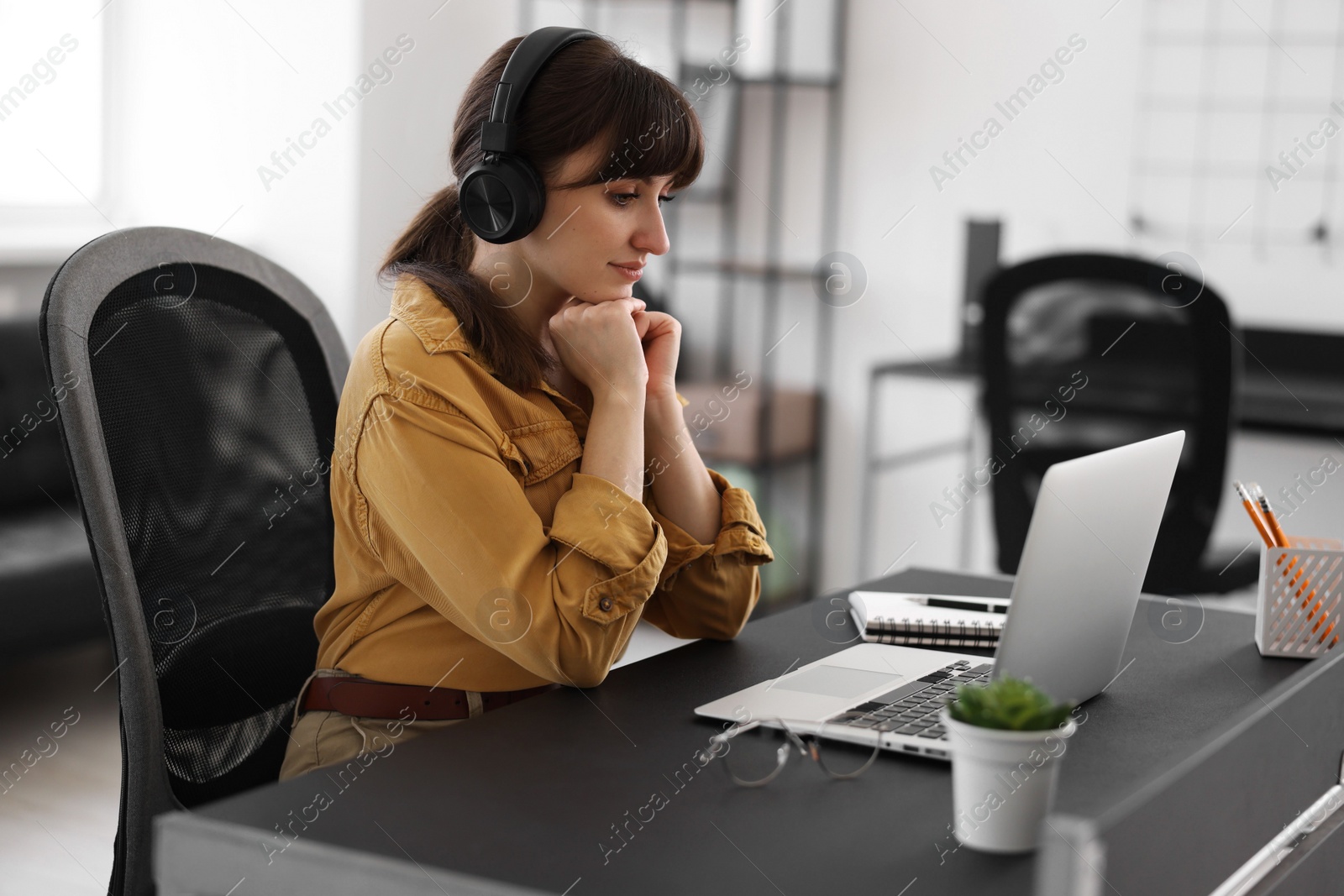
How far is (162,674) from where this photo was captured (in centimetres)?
114

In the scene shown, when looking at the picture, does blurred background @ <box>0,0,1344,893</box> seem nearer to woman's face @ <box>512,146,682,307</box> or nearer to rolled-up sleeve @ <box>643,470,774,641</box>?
rolled-up sleeve @ <box>643,470,774,641</box>

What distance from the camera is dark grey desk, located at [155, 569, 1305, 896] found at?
0.75m

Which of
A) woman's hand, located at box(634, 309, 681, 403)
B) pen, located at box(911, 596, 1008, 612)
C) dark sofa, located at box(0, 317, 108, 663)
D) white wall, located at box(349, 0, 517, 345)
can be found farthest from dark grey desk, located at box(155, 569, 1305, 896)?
white wall, located at box(349, 0, 517, 345)

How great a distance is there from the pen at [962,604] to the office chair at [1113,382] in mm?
880

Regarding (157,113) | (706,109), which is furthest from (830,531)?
(157,113)

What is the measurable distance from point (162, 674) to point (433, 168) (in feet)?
8.28

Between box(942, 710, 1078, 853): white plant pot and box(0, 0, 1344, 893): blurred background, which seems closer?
box(942, 710, 1078, 853): white plant pot

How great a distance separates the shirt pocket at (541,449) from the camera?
3.95ft

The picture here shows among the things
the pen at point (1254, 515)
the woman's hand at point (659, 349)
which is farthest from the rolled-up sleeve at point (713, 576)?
the pen at point (1254, 515)

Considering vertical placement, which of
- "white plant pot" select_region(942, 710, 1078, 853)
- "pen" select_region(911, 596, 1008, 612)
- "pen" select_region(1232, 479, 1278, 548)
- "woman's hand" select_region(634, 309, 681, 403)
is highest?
"woman's hand" select_region(634, 309, 681, 403)

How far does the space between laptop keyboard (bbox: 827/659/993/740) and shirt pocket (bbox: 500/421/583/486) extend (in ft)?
1.18

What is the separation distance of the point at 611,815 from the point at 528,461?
1.46ft

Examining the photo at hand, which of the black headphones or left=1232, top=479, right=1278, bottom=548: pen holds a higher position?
the black headphones

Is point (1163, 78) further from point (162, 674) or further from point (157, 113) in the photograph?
point (162, 674)
